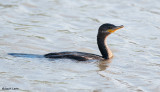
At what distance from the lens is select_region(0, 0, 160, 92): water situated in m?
9.50

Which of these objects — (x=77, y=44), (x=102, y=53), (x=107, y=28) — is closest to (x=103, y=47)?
(x=102, y=53)

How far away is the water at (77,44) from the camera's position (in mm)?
9500

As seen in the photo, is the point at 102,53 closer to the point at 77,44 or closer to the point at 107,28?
the point at 107,28

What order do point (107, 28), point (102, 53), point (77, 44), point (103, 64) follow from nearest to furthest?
point (103, 64) → point (107, 28) → point (102, 53) → point (77, 44)

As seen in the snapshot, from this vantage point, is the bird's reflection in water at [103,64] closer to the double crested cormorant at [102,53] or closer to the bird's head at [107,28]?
A: the double crested cormorant at [102,53]

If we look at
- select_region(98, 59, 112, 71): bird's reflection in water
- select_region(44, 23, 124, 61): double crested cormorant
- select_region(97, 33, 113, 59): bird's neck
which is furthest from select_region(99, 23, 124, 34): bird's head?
select_region(98, 59, 112, 71): bird's reflection in water

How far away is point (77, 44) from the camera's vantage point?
12.9m

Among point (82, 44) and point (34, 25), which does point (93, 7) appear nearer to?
point (34, 25)

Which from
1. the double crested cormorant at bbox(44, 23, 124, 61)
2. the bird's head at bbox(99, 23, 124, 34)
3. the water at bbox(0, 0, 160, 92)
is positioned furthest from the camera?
the bird's head at bbox(99, 23, 124, 34)

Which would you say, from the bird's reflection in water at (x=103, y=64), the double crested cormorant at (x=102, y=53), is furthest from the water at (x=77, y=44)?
the double crested cormorant at (x=102, y=53)

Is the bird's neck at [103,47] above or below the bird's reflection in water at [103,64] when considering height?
above

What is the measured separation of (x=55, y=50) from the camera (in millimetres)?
12273

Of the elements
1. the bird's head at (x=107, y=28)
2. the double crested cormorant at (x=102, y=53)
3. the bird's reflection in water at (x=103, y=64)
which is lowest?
the bird's reflection in water at (x=103, y=64)

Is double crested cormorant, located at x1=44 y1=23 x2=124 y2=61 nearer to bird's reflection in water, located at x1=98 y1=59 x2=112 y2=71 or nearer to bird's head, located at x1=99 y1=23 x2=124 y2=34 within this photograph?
bird's head, located at x1=99 y1=23 x2=124 y2=34
